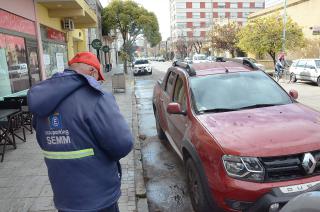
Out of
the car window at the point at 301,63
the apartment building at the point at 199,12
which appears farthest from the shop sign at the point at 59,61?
the apartment building at the point at 199,12

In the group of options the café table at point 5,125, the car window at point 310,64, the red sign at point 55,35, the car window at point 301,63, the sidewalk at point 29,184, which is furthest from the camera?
the car window at point 301,63

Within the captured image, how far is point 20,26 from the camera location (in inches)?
410

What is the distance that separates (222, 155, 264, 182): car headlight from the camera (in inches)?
129

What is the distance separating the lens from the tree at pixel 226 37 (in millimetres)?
41281

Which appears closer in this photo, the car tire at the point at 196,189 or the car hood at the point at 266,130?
the car hood at the point at 266,130

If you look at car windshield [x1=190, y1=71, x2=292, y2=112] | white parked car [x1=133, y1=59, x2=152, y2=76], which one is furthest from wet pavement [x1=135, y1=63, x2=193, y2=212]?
white parked car [x1=133, y1=59, x2=152, y2=76]

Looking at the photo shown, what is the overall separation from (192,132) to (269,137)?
0.97 m

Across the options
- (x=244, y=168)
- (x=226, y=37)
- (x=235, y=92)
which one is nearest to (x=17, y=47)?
Result: (x=235, y=92)

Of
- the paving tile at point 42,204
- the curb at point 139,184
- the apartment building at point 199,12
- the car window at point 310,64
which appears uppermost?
the apartment building at point 199,12

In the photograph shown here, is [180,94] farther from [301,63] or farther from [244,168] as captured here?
[301,63]

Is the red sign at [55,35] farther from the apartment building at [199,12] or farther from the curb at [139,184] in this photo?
the apartment building at [199,12]

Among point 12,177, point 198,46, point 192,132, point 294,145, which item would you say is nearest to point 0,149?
point 12,177

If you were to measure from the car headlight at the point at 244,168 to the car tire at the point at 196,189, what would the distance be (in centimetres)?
44

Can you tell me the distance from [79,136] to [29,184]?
10.9 feet
